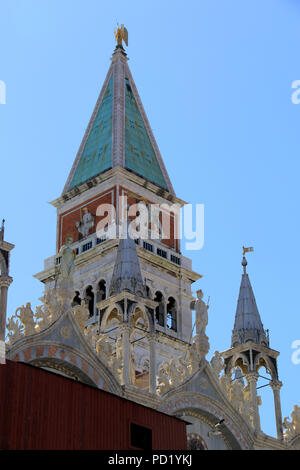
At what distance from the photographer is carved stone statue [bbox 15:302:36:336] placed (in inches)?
1518

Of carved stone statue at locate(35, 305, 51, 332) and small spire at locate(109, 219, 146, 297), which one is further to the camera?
small spire at locate(109, 219, 146, 297)

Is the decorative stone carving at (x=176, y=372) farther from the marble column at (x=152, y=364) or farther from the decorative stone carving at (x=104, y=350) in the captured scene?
the decorative stone carving at (x=104, y=350)

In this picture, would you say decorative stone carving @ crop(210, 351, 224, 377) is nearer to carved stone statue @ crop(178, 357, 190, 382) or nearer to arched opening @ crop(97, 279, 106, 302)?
carved stone statue @ crop(178, 357, 190, 382)

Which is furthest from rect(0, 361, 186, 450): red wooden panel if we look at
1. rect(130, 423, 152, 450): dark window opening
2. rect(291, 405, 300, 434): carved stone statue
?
rect(291, 405, 300, 434): carved stone statue

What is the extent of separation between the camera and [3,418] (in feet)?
109

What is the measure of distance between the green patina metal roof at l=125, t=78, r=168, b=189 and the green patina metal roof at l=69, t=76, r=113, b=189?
1.39 metres

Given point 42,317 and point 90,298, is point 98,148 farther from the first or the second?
point 42,317

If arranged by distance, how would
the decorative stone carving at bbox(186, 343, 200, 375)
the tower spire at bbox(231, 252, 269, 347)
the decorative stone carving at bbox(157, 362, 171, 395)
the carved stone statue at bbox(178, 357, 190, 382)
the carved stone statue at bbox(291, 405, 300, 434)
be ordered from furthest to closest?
the tower spire at bbox(231, 252, 269, 347)
the carved stone statue at bbox(291, 405, 300, 434)
the decorative stone carving at bbox(186, 343, 200, 375)
the carved stone statue at bbox(178, 357, 190, 382)
the decorative stone carving at bbox(157, 362, 171, 395)

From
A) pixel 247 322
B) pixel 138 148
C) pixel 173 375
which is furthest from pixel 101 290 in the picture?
pixel 173 375

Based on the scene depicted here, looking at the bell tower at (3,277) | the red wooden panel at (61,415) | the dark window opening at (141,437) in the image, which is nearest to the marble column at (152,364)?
the red wooden panel at (61,415)

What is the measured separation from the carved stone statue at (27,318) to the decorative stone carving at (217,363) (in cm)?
1066

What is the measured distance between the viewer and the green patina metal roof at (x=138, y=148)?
73062 millimetres

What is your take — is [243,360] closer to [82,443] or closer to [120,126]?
[82,443]
